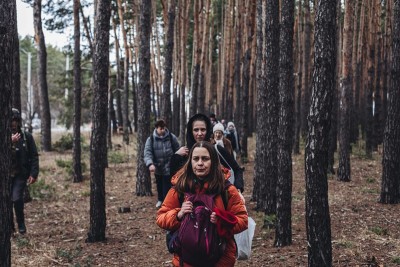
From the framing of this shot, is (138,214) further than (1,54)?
Yes

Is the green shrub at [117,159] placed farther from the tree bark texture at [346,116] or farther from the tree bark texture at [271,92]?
the tree bark texture at [271,92]

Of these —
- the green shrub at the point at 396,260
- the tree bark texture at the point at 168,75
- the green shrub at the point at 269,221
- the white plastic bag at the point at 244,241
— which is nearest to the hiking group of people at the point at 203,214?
the white plastic bag at the point at 244,241

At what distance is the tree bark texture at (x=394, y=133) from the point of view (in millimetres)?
8758

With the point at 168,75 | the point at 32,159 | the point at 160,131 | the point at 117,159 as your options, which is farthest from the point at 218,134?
the point at 117,159

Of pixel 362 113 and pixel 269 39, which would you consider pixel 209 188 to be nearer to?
pixel 269 39

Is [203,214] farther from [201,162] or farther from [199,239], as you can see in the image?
[201,162]

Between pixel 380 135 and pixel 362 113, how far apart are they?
26.7ft

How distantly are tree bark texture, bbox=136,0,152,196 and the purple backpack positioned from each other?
25.0 ft

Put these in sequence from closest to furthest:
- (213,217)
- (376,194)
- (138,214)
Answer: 1. (213,217)
2. (138,214)
3. (376,194)

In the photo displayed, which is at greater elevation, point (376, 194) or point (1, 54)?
point (1, 54)

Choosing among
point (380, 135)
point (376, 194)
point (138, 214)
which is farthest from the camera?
point (380, 135)

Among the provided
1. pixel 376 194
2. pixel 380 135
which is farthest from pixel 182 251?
pixel 380 135

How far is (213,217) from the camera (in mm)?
3066

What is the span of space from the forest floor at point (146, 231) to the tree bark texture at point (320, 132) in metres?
1.20
